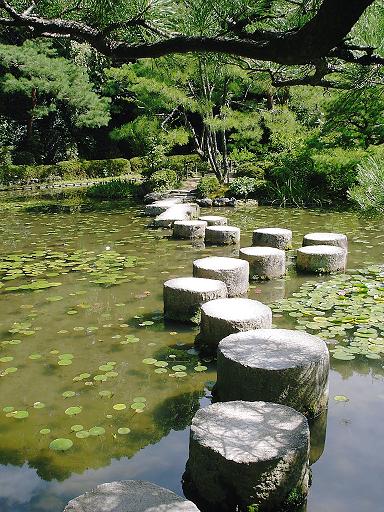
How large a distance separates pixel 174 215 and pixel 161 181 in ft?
16.6

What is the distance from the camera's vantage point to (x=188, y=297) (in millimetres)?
5188

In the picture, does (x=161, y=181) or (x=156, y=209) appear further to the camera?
(x=161, y=181)

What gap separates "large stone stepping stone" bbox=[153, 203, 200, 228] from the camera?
1085 centimetres

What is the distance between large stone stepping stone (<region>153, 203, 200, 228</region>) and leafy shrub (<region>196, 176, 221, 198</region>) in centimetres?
252

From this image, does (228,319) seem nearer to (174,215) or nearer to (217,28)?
(217,28)

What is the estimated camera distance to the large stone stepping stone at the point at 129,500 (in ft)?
7.49

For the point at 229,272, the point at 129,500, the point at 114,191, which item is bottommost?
the point at 129,500

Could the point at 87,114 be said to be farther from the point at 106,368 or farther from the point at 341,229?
the point at 106,368

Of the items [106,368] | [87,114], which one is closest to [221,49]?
[106,368]

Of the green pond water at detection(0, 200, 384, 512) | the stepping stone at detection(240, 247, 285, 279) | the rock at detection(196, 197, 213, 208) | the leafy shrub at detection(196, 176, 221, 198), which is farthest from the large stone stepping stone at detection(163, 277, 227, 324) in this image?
the leafy shrub at detection(196, 176, 221, 198)

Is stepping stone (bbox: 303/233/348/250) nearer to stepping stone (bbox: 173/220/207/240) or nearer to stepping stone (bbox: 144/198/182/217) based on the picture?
stepping stone (bbox: 173/220/207/240)

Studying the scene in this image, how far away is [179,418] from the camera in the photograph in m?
3.66

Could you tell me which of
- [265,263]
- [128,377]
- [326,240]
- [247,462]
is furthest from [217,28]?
[326,240]

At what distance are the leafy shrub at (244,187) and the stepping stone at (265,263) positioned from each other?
8.11 m
